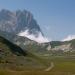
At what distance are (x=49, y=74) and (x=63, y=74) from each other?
5.40 meters

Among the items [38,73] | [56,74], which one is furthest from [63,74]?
[38,73]

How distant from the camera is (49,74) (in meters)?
103

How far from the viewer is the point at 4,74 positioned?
10094 centimetres

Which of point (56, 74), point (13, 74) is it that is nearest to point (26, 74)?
point (13, 74)

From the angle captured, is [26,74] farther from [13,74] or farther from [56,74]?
[56,74]

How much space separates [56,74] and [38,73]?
276 inches

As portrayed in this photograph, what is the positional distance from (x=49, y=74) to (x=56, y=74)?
→ 3.05m

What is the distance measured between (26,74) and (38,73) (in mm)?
5304

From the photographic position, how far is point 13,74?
101188 millimetres

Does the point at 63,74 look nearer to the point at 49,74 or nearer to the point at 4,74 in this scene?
the point at 49,74

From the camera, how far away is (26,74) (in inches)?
4023

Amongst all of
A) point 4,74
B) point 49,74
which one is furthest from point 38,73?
point 4,74

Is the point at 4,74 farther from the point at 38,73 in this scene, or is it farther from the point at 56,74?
the point at 56,74

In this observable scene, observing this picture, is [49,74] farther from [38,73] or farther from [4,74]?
[4,74]
